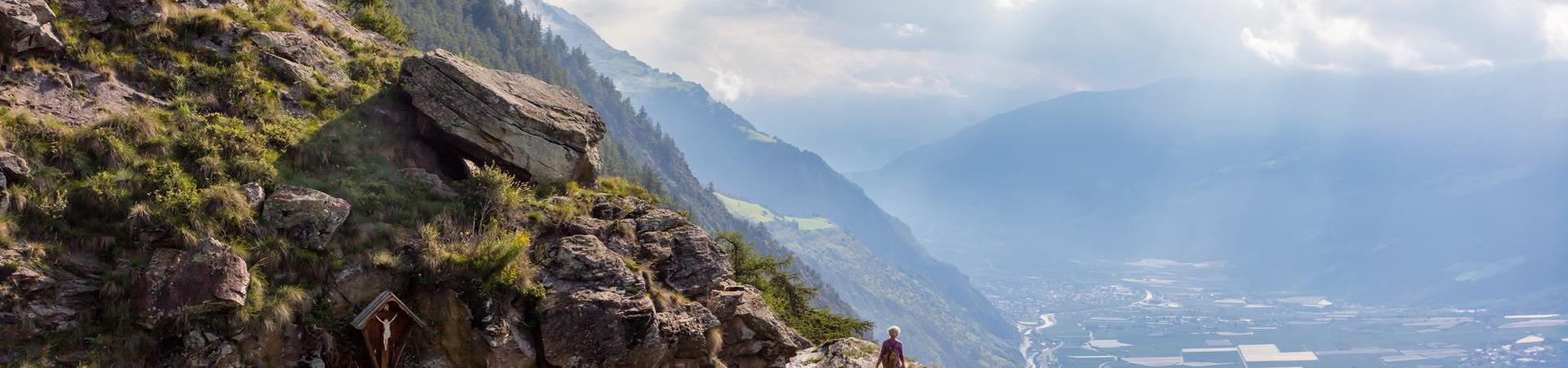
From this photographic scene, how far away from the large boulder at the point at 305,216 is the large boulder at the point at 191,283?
1.38m

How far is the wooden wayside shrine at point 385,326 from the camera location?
52.2ft

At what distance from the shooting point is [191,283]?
15086 millimetres

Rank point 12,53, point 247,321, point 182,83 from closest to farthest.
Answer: point 247,321 < point 12,53 < point 182,83

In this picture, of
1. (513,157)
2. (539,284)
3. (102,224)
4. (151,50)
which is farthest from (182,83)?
(539,284)

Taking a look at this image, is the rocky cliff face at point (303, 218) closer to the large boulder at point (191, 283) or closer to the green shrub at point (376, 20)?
the large boulder at point (191, 283)

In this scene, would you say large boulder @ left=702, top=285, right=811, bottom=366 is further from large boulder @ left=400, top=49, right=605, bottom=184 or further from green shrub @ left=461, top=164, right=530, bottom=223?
large boulder @ left=400, top=49, right=605, bottom=184

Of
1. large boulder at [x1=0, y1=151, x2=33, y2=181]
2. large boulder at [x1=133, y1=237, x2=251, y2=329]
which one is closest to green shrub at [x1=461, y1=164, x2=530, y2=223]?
large boulder at [x1=133, y1=237, x2=251, y2=329]

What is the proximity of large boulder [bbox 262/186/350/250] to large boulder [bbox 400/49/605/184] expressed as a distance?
15.8 feet

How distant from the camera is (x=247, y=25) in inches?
919

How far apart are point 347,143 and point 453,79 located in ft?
10.6

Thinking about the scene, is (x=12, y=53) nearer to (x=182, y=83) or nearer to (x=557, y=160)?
(x=182, y=83)

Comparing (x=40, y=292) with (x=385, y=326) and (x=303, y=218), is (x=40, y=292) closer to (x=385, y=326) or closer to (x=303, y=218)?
(x=303, y=218)

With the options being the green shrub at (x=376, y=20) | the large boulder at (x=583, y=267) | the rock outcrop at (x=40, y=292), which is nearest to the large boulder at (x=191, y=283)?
the rock outcrop at (x=40, y=292)

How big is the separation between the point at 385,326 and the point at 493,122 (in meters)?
7.61
